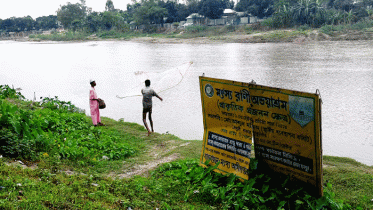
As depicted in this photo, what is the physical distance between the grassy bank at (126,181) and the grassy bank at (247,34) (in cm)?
4525

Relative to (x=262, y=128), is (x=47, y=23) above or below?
above

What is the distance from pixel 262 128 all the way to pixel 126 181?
2305mm

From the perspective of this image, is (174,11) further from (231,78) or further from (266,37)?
(231,78)

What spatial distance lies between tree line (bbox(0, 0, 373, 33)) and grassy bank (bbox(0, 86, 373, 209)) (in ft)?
176

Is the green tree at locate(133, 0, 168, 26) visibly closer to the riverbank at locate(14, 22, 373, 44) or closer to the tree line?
the tree line

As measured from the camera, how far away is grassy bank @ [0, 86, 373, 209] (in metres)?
4.35

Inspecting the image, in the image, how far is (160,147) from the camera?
8266 mm

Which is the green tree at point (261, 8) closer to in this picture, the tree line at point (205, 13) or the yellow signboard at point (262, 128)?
the tree line at point (205, 13)

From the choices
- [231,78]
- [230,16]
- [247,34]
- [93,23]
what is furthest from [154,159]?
[93,23]

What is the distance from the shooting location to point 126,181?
540cm

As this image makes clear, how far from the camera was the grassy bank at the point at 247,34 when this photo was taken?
48.1 meters

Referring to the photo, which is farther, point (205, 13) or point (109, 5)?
point (109, 5)

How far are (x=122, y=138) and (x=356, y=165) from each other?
555 centimetres

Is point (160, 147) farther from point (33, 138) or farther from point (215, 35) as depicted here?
point (215, 35)
